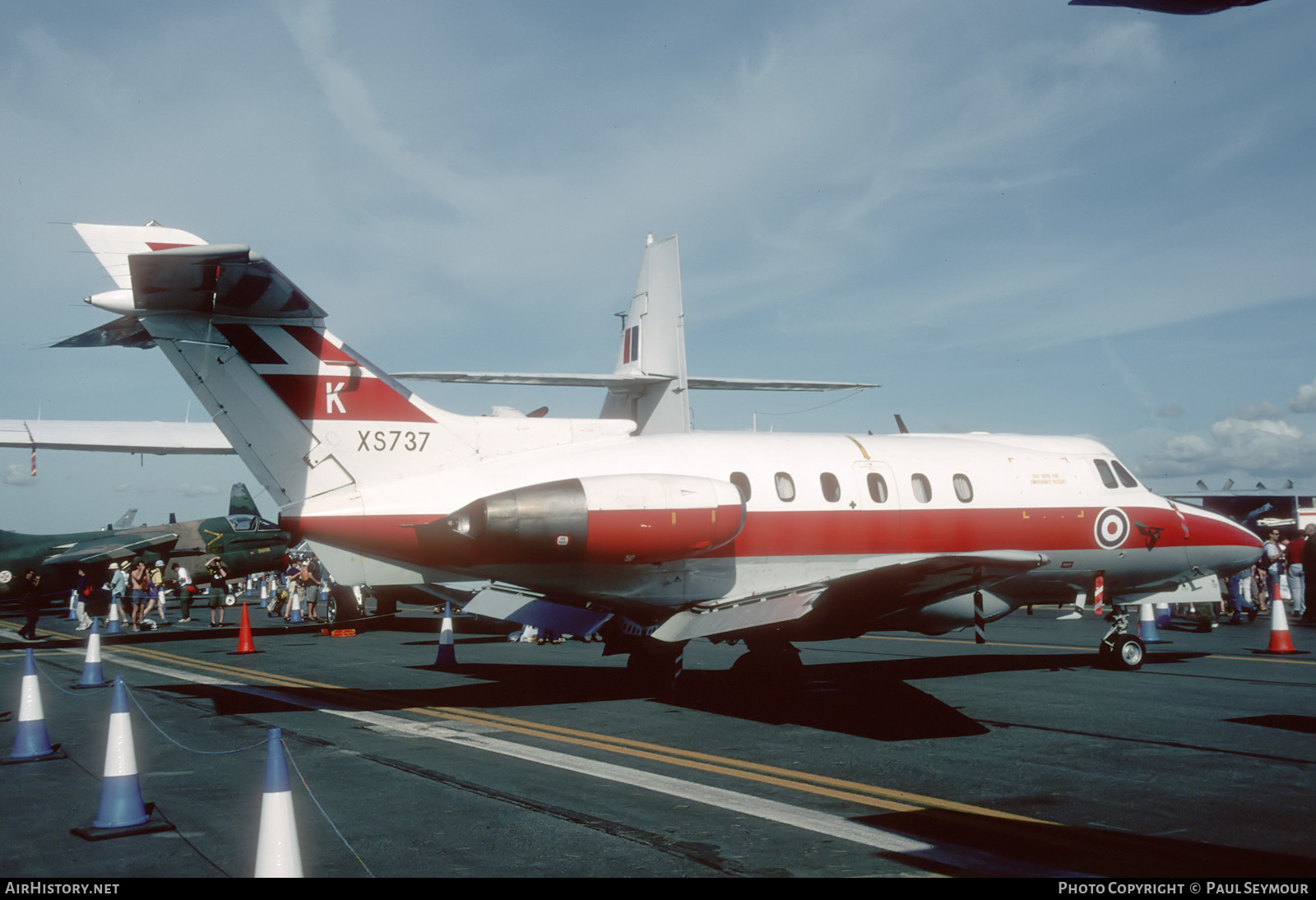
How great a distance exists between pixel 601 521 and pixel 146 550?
2940 centimetres

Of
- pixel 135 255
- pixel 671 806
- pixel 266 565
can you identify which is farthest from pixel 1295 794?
pixel 266 565

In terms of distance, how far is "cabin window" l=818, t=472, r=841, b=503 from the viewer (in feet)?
42.1

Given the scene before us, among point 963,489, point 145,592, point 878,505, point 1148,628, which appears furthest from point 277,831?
point 145,592

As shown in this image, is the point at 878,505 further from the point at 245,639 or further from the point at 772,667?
the point at 245,639

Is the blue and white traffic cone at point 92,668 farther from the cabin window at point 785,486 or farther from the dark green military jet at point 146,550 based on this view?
the dark green military jet at point 146,550

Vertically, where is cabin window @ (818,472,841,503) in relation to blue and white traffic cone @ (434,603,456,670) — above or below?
above

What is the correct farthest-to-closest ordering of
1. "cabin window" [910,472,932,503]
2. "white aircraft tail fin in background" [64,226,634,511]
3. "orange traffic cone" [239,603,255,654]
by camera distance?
"orange traffic cone" [239,603,255,654] → "cabin window" [910,472,932,503] → "white aircraft tail fin in background" [64,226,634,511]

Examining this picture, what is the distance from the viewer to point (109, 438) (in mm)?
32719

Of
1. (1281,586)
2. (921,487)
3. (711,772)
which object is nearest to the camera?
(711,772)

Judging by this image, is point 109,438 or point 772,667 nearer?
point 772,667

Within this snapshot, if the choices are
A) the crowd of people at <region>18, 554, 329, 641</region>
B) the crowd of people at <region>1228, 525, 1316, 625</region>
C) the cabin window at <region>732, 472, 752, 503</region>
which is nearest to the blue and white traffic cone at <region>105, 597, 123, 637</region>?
the crowd of people at <region>18, 554, 329, 641</region>

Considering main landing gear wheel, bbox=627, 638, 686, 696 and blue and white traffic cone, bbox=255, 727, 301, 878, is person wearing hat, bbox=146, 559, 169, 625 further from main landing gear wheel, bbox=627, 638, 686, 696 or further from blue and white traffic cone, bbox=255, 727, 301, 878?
blue and white traffic cone, bbox=255, 727, 301, 878

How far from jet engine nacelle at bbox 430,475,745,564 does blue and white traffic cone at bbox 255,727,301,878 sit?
5.87m

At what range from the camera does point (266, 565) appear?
3644 cm
